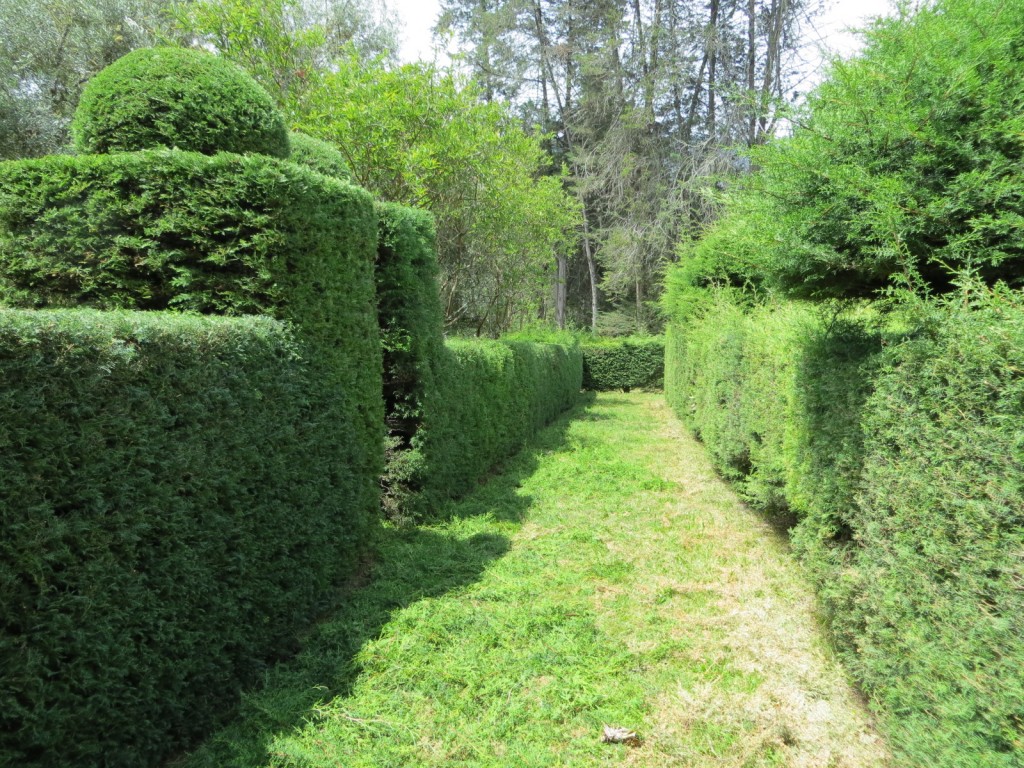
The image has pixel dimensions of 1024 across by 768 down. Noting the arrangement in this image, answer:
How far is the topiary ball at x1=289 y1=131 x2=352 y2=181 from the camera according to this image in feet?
17.4

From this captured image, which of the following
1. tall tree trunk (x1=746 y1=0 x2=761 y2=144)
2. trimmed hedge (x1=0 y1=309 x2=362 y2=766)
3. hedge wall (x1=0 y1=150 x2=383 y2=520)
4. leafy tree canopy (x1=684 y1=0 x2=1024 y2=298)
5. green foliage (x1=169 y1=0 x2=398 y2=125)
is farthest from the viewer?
tall tree trunk (x1=746 y1=0 x2=761 y2=144)

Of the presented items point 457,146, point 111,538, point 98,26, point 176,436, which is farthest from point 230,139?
point 98,26

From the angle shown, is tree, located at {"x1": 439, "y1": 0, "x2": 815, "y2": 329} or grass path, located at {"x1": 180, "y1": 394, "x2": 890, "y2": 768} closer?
grass path, located at {"x1": 180, "y1": 394, "x2": 890, "y2": 768}

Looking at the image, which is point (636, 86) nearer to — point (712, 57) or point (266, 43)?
point (712, 57)

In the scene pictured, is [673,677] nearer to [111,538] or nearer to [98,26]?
[111,538]

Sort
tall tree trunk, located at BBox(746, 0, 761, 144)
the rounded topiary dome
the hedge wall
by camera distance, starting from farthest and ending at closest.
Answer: tall tree trunk, located at BBox(746, 0, 761, 144)
the rounded topiary dome
the hedge wall

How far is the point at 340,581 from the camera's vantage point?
13.1 ft

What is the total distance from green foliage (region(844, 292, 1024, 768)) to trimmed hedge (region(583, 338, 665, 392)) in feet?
64.6

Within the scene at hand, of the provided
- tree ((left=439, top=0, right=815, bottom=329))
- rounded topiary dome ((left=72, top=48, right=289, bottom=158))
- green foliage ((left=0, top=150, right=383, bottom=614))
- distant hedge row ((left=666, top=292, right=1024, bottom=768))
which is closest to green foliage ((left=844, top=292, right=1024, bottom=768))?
distant hedge row ((left=666, top=292, right=1024, bottom=768))

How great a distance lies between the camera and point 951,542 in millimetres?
2098

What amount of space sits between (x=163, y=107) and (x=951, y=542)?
17.3 feet

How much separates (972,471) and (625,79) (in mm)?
26208

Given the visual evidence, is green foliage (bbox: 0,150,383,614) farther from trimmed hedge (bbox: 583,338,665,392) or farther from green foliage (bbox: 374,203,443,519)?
trimmed hedge (bbox: 583,338,665,392)

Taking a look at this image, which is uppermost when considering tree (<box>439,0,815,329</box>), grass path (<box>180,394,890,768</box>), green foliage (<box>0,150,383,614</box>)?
tree (<box>439,0,815,329</box>)
